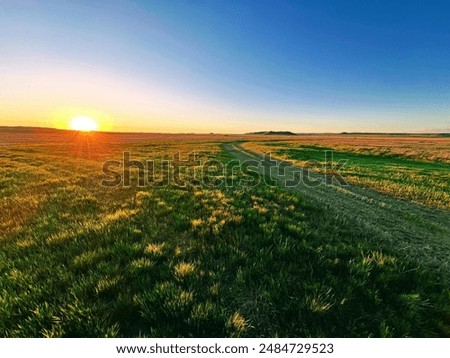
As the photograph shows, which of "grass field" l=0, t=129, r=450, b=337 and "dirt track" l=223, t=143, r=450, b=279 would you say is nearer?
"grass field" l=0, t=129, r=450, b=337

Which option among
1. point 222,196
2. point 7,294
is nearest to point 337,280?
point 7,294

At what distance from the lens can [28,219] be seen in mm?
6969

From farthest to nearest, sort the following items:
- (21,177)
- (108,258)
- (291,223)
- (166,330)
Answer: (21,177) < (291,223) < (108,258) < (166,330)

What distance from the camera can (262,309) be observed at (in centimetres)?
354

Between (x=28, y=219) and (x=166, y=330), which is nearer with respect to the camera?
(x=166, y=330)

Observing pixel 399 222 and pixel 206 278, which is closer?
pixel 206 278

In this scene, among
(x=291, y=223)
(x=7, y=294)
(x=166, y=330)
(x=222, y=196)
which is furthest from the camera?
(x=222, y=196)

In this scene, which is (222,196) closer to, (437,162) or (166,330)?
(166,330)

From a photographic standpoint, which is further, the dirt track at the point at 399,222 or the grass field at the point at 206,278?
the dirt track at the point at 399,222

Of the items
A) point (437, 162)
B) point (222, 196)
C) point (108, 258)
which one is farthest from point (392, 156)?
point (108, 258)

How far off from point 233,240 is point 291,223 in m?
2.16

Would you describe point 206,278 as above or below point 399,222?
above
